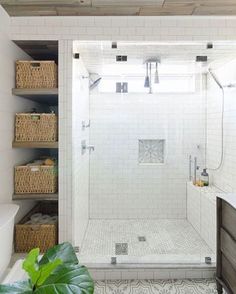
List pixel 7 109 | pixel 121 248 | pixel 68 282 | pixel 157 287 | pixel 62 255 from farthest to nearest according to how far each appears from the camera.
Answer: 1. pixel 121 248
2. pixel 7 109
3. pixel 157 287
4. pixel 62 255
5. pixel 68 282

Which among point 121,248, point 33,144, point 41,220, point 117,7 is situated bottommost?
point 121,248

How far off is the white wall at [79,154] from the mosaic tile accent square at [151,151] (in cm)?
74

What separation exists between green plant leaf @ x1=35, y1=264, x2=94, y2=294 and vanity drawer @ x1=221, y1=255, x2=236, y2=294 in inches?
41.5

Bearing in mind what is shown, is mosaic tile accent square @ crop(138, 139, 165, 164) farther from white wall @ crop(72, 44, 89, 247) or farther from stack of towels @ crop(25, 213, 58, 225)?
stack of towels @ crop(25, 213, 58, 225)

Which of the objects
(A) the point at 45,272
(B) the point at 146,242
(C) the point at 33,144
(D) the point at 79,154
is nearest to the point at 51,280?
(A) the point at 45,272

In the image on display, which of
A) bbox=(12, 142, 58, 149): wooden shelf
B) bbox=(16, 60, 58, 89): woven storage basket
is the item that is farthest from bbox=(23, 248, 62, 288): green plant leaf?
bbox=(16, 60, 58, 89): woven storage basket

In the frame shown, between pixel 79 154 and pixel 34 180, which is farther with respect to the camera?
pixel 79 154

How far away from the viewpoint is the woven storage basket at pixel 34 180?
2580 millimetres

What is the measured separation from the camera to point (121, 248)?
9.49 feet

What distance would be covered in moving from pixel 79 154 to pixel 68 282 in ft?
5.79

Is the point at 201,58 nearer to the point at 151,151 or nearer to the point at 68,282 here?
the point at 151,151

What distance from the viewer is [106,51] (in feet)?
9.11

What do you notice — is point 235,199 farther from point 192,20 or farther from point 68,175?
→ point 192,20

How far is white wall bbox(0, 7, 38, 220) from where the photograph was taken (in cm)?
237
